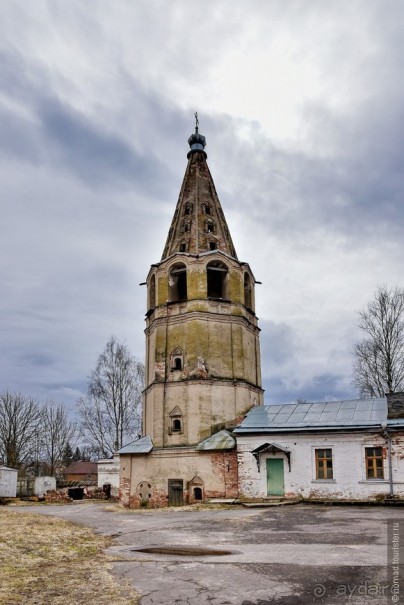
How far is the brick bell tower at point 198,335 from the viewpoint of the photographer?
84.6ft

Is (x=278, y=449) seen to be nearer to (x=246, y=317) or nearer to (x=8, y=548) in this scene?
(x=246, y=317)

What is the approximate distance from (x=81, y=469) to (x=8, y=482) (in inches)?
925

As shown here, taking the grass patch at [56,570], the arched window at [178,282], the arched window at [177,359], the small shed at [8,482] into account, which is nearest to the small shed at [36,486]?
the small shed at [8,482]

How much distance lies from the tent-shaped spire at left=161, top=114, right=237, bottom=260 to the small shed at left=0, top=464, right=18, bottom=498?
1949cm

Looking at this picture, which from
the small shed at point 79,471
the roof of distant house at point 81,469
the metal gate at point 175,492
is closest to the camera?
the metal gate at point 175,492

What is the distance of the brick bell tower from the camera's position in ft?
84.6

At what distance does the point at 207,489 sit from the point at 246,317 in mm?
9034

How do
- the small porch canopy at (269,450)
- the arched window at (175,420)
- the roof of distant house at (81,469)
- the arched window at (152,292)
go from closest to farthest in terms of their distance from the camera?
1. the small porch canopy at (269,450)
2. the arched window at (175,420)
3. the arched window at (152,292)
4. the roof of distant house at (81,469)

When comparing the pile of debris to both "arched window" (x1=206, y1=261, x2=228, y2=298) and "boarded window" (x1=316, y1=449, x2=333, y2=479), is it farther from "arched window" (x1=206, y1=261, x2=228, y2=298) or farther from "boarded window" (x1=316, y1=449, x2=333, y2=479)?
"boarded window" (x1=316, y1=449, x2=333, y2=479)

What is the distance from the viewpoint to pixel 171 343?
27266 millimetres

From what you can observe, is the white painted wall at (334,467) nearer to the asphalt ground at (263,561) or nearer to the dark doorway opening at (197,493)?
the dark doorway opening at (197,493)

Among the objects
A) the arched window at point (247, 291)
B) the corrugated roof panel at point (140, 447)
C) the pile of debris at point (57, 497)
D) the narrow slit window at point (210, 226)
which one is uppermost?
the narrow slit window at point (210, 226)

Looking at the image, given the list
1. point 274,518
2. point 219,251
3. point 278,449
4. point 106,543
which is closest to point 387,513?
point 274,518

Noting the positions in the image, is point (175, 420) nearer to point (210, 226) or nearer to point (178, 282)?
point (178, 282)
